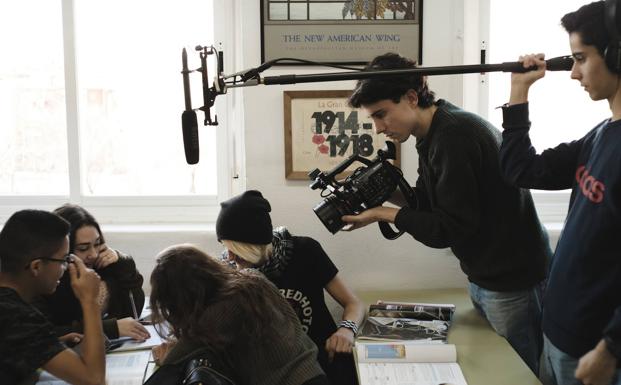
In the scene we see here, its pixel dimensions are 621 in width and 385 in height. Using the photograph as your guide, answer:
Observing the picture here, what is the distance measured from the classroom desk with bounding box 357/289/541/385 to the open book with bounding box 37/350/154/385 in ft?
2.68

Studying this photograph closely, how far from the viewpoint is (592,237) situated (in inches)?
52.5

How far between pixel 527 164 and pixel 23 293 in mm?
1220

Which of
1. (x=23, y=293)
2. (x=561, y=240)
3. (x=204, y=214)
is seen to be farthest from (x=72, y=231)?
(x=561, y=240)

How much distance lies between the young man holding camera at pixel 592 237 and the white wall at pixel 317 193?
1.08 meters

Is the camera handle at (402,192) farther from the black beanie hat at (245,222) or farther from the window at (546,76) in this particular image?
the window at (546,76)

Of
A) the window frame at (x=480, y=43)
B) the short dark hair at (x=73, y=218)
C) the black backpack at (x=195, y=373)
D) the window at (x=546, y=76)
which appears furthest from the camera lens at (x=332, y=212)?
the window at (x=546, y=76)

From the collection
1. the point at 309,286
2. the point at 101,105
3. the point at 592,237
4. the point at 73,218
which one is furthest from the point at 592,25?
the point at 101,105

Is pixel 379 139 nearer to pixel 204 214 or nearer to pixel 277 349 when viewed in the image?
pixel 204 214

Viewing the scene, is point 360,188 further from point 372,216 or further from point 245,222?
point 245,222

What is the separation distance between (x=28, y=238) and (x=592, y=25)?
1.34m

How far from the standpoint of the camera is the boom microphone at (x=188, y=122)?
1.48 metres

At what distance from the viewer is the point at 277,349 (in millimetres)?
1510

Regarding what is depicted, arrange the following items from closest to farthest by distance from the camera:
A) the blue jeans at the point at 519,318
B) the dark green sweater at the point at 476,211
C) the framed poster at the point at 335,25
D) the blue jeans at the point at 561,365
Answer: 1. the blue jeans at the point at 561,365
2. the dark green sweater at the point at 476,211
3. the blue jeans at the point at 519,318
4. the framed poster at the point at 335,25

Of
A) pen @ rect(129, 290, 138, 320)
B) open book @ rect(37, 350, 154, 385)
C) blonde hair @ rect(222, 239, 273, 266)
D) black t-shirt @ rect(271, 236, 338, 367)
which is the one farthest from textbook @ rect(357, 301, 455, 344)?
pen @ rect(129, 290, 138, 320)
